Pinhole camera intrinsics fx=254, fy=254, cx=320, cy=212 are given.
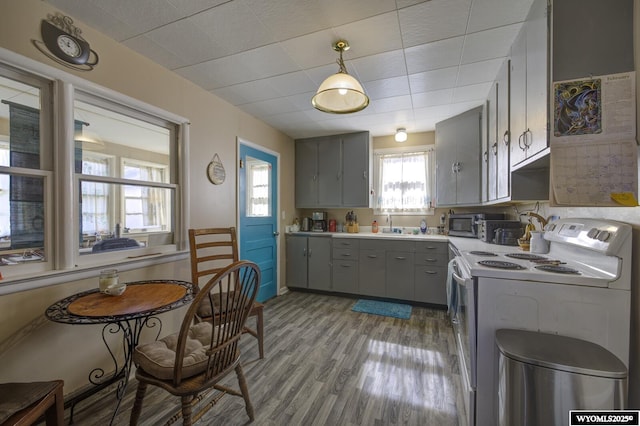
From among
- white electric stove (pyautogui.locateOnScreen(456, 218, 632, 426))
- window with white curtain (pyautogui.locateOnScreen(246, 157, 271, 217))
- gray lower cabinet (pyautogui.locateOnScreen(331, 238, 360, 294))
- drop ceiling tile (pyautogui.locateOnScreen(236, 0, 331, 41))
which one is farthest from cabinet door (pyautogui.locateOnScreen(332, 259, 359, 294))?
drop ceiling tile (pyautogui.locateOnScreen(236, 0, 331, 41))

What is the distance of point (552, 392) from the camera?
3.26 feet

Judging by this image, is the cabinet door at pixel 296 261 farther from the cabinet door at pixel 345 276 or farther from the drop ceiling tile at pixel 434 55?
the drop ceiling tile at pixel 434 55

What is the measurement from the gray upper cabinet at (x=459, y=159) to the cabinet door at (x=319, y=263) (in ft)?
5.50

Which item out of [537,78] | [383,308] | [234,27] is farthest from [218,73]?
[383,308]

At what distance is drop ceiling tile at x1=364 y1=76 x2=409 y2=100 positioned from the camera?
2311mm

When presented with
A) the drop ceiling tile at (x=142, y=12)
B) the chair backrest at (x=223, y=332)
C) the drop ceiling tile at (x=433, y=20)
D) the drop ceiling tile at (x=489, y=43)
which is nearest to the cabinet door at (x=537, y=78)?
the drop ceiling tile at (x=489, y=43)


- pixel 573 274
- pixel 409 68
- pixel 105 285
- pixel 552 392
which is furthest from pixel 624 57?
pixel 105 285

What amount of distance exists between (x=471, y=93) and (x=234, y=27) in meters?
2.26

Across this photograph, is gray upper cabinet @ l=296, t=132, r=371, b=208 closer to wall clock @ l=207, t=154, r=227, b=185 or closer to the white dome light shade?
wall clock @ l=207, t=154, r=227, b=185

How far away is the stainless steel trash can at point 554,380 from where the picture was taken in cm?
94

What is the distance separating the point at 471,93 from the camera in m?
2.55

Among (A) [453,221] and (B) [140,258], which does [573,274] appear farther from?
(B) [140,258]

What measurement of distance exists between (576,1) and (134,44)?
2600 millimetres

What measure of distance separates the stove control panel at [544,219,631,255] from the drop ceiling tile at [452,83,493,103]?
1458 mm
